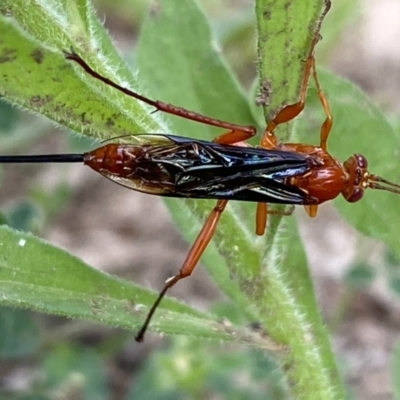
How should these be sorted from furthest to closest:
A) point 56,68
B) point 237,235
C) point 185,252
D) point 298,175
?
1. point 185,252
2. point 298,175
3. point 237,235
4. point 56,68

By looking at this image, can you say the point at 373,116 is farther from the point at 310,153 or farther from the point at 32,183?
the point at 32,183

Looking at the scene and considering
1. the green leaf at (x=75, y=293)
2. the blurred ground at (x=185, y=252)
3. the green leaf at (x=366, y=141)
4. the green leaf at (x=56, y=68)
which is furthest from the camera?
the blurred ground at (x=185, y=252)

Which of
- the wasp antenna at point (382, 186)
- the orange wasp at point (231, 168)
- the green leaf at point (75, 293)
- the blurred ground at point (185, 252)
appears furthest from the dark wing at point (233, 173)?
the blurred ground at point (185, 252)

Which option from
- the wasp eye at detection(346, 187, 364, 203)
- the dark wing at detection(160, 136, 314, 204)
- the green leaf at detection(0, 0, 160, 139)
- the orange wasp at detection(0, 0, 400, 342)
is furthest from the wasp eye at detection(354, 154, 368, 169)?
the green leaf at detection(0, 0, 160, 139)

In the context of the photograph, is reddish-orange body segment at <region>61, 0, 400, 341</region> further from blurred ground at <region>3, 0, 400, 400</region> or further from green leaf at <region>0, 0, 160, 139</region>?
blurred ground at <region>3, 0, 400, 400</region>

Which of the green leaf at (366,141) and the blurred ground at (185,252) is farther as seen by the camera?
the blurred ground at (185,252)

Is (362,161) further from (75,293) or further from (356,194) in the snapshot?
(75,293)

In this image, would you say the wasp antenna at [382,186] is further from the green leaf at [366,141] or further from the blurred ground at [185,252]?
the blurred ground at [185,252]

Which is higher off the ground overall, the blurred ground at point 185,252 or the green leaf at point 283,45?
the green leaf at point 283,45

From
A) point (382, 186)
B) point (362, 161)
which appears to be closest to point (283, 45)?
point (362, 161)
